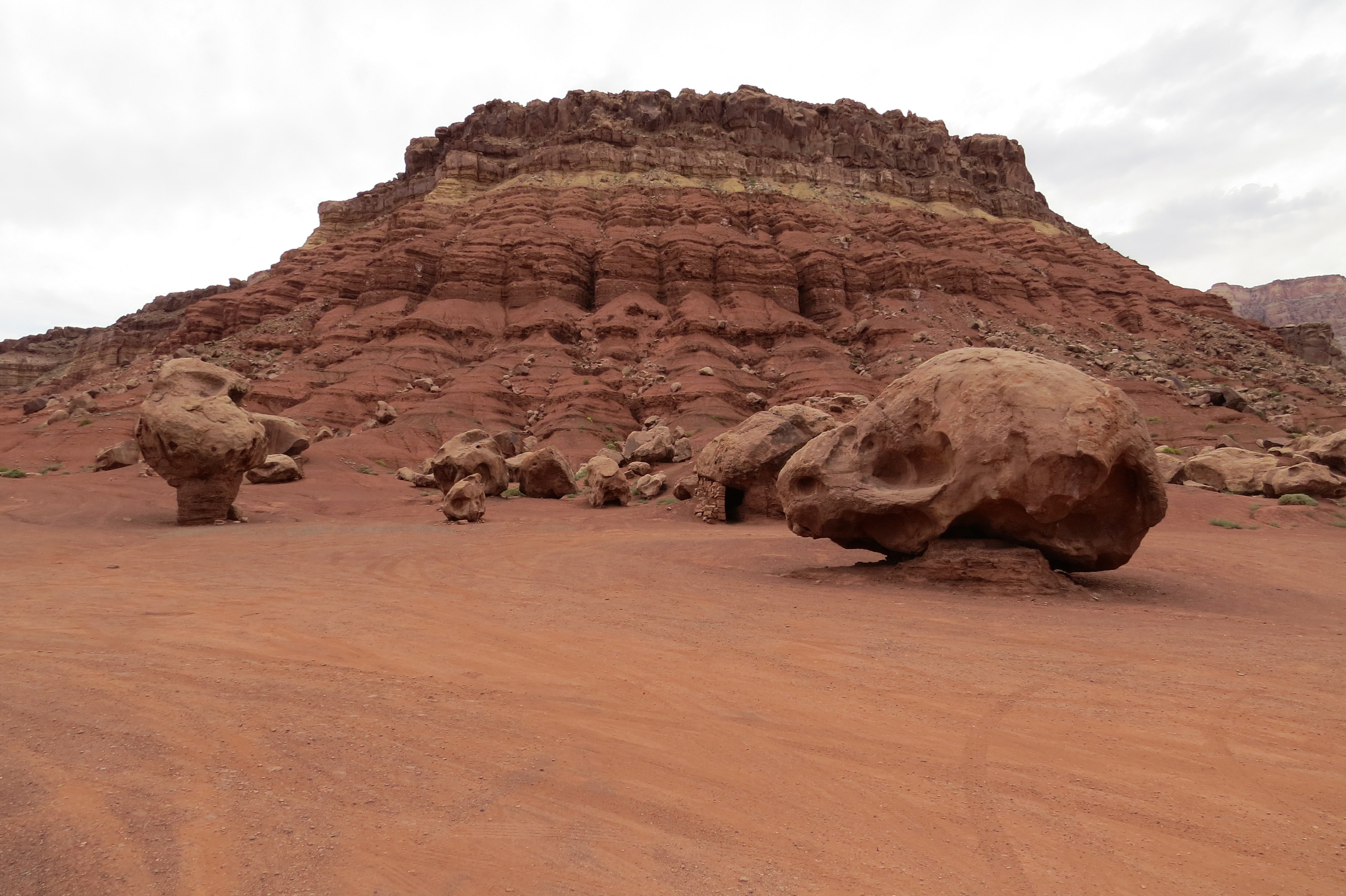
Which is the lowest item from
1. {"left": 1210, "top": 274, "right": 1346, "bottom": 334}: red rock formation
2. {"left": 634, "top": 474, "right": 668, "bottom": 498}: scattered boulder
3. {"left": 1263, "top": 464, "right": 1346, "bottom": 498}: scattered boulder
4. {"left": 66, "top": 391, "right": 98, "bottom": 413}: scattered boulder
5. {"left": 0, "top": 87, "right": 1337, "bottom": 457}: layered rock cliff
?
{"left": 634, "top": 474, "right": 668, "bottom": 498}: scattered boulder

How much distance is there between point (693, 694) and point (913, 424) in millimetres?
6163

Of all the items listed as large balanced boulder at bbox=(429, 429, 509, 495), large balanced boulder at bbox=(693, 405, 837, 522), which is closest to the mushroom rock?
large balanced boulder at bbox=(429, 429, 509, 495)

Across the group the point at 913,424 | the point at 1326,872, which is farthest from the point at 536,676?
the point at 913,424

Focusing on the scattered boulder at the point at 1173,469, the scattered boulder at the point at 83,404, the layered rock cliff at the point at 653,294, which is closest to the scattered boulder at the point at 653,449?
the layered rock cliff at the point at 653,294

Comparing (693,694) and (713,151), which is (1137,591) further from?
(713,151)

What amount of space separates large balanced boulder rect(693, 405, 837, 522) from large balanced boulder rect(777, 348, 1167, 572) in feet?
25.8

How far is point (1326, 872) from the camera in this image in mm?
2646

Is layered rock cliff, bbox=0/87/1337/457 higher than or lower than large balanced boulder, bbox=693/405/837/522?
higher

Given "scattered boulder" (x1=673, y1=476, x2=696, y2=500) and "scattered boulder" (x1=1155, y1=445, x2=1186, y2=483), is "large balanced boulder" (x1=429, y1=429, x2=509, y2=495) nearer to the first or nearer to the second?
"scattered boulder" (x1=673, y1=476, x2=696, y2=500)

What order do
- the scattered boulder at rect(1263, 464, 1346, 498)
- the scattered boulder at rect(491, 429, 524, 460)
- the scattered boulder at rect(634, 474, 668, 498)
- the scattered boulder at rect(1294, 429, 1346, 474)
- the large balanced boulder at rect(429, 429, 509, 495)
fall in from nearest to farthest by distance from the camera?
the scattered boulder at rect(1263, 464, 1346, 498)
the scattered boulder at rect(1294, 429, 1346, 474)
the large balanced boulder at rect(429, 429, 509, 495)
the scattered boulder at rect(634, 474, 668, 498)
the scattered boulder at rect(491, 429, 524, 460)

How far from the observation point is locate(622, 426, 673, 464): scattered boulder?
28.4m

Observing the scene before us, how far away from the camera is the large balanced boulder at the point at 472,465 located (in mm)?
22844

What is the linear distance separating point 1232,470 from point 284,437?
32956 millimetres

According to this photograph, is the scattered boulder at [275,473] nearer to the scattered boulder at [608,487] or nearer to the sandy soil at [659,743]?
the scattered boulder at [608,487]
